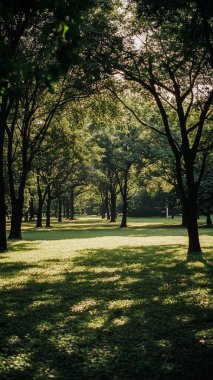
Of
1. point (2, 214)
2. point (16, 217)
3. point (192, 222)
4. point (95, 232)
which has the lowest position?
point (95, 232)

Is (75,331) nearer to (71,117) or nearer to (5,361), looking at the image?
(5,361)

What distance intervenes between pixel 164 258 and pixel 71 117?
1616 centimetres

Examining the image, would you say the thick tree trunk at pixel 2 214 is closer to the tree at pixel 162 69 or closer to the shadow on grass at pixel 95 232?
the tree at pixel 162 69

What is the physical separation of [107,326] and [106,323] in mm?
185

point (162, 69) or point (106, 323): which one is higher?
point (162, 69)

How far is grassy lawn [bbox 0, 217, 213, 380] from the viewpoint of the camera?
17.0ft

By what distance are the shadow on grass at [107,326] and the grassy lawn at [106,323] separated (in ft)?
0.05

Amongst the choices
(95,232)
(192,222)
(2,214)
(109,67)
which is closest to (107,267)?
(192,222)

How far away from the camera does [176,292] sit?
9969 millimetres

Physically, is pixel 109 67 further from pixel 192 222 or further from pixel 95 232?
pixel 95 232

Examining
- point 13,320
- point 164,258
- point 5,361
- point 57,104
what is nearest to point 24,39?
point 57,104

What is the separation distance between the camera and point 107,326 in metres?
7.01

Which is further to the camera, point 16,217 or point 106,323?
point 16,217

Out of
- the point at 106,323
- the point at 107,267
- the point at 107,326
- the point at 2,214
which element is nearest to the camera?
the point at 107,326
